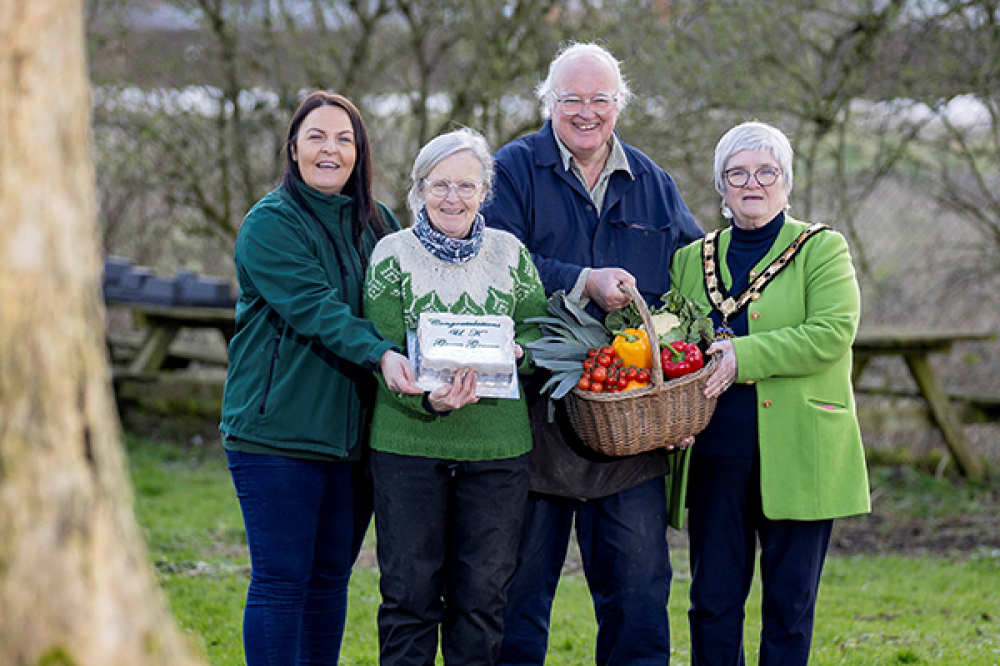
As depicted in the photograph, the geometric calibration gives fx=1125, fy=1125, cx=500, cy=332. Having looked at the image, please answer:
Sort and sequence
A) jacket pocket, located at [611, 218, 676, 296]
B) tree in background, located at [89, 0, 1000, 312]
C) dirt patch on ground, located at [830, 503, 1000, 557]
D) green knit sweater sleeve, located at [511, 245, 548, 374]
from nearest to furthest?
green knit sweater sleeve, located at [511, 245, 548, 374], jacket pocket, located at [611, 218, 676, 296], dirt patch on ground, located at [830, 503, 1000, 557], tree in background, located at [89, 0, 1000, 312]

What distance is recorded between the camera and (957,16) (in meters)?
7.84

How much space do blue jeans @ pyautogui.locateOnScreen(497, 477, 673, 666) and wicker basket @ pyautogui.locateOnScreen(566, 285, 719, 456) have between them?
0.36 m

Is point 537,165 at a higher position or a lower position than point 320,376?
higher

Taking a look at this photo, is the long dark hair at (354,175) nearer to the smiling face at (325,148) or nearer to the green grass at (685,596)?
the smiling face at (325,148)

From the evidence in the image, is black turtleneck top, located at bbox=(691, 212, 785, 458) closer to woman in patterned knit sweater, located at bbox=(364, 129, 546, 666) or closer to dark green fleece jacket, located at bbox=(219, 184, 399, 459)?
woman in patterned knit sweater, located at bbox=(364, 129, 546, 666)

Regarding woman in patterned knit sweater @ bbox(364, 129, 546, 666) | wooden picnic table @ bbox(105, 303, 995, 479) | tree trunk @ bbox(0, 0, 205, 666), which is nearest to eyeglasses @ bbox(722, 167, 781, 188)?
woman in patterned knit sweater @ bbox(364, 129, 546, 666)

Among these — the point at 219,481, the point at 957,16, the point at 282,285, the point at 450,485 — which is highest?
the point at 957,16

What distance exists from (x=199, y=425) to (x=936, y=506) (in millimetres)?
6215

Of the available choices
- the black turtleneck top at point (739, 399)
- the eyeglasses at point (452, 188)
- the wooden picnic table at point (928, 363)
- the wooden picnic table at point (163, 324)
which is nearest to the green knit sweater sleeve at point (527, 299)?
the eyeglasses at point (452, 188)

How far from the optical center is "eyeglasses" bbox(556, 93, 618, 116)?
11.7ft

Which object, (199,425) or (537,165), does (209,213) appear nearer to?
(199,425)

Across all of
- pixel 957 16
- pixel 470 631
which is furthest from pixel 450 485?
pixel 957 16

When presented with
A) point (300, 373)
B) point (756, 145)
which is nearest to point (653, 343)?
point (756, 145)

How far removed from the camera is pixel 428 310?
10.5ft
